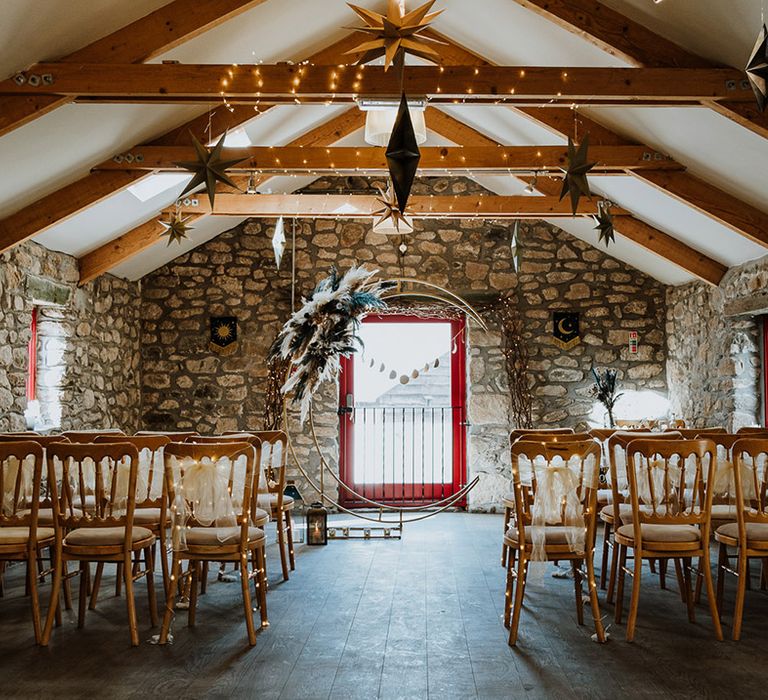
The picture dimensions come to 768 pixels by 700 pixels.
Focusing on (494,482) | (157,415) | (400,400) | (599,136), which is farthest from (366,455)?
(599,136)

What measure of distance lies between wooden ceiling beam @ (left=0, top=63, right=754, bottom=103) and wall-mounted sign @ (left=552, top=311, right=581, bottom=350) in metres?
4.23

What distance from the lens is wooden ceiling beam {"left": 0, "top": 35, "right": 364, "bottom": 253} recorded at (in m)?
5.69

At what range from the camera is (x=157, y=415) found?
863cm

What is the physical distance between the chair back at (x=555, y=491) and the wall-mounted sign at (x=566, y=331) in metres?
4.76

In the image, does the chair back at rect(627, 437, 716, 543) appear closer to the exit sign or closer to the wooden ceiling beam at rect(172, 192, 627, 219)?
the wooden ceiling beam at rect(172, 192, 627, 219)

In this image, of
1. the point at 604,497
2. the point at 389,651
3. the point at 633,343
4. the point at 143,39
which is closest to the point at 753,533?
the point at 604,497

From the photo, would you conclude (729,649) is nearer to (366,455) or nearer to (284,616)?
(284,616)

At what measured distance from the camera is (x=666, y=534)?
3838 millimetres

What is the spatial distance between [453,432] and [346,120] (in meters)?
3.65

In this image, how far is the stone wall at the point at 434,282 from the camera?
8539 mm

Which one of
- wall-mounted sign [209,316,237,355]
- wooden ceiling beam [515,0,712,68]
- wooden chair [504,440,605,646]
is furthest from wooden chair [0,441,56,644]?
wall-mounted sign [209,316,237,355]

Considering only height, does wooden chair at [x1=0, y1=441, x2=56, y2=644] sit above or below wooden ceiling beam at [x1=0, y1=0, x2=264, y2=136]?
below

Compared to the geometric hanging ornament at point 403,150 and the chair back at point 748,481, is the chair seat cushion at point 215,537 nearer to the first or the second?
the geometric hanging ornament at point 403,150

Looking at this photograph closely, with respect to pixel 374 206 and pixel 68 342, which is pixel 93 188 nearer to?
pixel 68 342
